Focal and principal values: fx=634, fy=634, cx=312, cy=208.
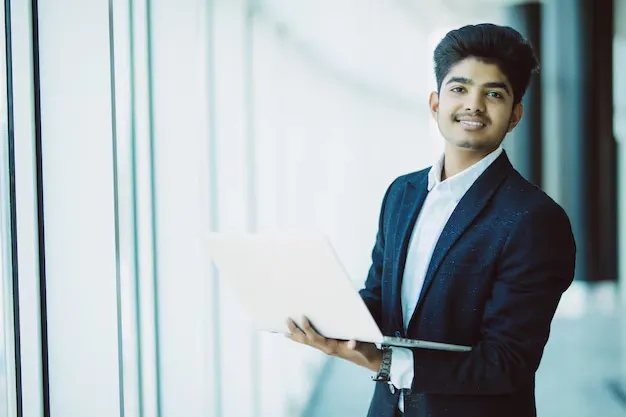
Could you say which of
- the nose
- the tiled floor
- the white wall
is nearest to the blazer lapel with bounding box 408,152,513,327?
the nose

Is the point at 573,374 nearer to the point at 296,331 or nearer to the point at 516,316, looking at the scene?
the point at 516,316

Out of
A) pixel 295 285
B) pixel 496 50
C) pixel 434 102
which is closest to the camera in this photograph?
pixel 295 285

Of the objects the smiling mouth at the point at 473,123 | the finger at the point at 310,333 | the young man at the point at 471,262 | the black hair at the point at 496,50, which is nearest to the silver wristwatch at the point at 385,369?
the young man at the point at 471,262

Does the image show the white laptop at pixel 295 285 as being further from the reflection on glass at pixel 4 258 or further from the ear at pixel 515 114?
the reflection on glass at pixel 4 258

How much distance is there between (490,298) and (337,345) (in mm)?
267

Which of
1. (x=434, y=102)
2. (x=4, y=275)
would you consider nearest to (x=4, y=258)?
(x=4, y=275)

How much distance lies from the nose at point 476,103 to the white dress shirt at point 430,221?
3.2 inches

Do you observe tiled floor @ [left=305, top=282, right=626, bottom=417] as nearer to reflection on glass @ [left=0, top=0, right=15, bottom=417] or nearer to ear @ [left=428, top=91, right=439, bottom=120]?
reflection on glass @ [left=0, top=0, right=15, bottom=417]

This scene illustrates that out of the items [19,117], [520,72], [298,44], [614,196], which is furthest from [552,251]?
[614,196]

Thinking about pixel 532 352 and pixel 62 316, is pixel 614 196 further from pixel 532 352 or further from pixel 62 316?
pixel 62 316

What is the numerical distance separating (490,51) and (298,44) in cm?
133

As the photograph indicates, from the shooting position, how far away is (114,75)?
1515 millimetres

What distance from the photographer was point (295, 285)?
39.4 inches

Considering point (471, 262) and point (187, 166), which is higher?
point (187, 166)
